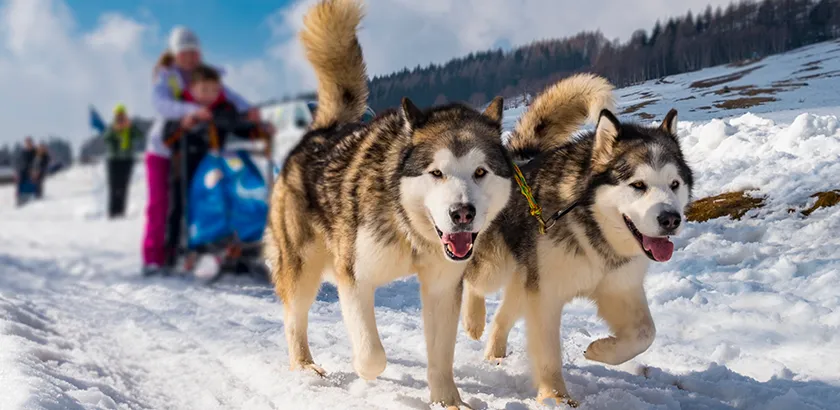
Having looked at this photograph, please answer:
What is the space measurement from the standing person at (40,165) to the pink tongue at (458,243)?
218cm

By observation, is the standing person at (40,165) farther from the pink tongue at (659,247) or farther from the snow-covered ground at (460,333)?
the pink tongue at (659,247)

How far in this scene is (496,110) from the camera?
2.75 m

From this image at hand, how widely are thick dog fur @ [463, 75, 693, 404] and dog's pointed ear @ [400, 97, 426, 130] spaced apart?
0.62m

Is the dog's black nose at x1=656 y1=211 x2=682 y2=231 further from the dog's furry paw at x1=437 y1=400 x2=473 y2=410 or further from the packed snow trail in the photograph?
the dog's furry paw at x1=437 y1=400 x2=473 y2=410

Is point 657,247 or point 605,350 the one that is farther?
point 605,350

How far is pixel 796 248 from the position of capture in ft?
12.3

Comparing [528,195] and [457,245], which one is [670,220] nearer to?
[528,195]

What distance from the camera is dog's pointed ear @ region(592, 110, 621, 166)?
2.74m

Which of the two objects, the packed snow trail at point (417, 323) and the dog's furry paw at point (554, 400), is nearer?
the dog's furry paw at point (554, 400)

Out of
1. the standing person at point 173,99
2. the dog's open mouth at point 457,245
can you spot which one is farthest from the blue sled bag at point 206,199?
the dog's open mouth at point 457,245

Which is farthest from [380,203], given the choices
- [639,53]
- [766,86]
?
[766,86]

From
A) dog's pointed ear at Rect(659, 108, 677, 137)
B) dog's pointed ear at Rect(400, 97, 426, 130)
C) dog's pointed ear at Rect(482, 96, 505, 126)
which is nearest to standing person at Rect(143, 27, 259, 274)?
dog's pointed ear at Rect(400, 97, 426, 130)

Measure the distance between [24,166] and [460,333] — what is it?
2751 millimetres

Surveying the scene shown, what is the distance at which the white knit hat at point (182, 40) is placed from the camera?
2.92m
